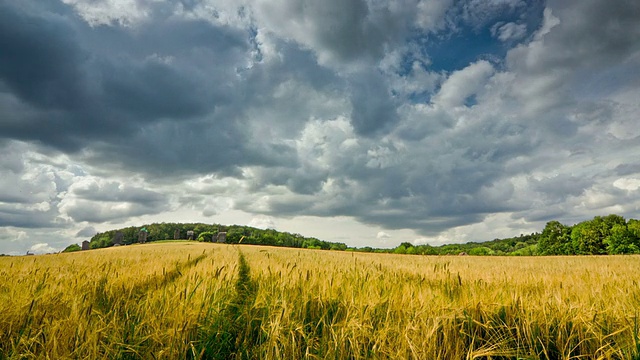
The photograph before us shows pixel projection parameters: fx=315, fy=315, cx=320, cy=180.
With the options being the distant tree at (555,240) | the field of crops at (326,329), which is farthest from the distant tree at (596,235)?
the field of crops at (326,329)

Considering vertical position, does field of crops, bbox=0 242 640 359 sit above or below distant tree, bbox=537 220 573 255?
below

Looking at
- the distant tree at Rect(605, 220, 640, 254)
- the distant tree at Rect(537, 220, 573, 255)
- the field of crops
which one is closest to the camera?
the field of crops

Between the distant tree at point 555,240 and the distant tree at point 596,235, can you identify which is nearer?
the distant tree at point 596,235

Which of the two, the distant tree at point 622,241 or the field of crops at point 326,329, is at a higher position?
the distant tree at point 622,241

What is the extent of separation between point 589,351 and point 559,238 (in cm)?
8291

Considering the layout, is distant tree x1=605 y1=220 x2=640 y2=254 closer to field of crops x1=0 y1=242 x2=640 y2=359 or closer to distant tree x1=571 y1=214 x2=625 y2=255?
distant tree x1=571 y1=214 x2=625 y2=255

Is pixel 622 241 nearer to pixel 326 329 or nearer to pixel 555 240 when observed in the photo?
pixel 555 240

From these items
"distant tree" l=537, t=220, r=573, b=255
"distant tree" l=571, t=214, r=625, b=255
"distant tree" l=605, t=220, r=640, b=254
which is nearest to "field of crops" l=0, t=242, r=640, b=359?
"distant tree" l=605, t=220, r=640, b=254

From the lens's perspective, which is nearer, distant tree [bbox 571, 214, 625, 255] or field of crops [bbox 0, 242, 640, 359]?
field of crops [bbox 0, 242, 640, 359]

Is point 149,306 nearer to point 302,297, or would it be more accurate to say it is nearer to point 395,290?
point 302,297

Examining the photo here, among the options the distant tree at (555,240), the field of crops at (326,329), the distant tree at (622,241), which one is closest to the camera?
the field of crops at (326,329)

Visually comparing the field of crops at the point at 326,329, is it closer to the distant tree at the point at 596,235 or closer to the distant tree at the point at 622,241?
the distant tree at the point at 622,241

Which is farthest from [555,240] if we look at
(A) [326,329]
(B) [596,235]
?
(A) [326,329]

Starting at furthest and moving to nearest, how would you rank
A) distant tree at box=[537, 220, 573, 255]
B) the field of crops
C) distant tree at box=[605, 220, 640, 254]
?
1. distant tree at box=[537, 220, 573, 255]
2. distant tree at box=[605, 220, 640, 254]
3. the field of crops
